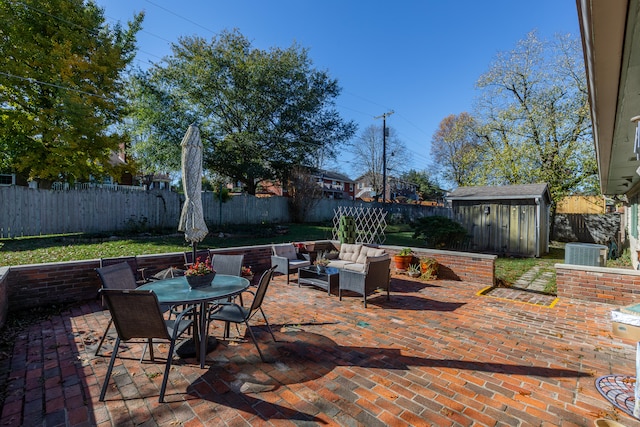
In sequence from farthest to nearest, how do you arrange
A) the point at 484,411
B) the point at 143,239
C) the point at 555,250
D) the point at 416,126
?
1. the point at 416,126
2. the point at 555,250
3. the point at 143,239
4. the point at 484,411

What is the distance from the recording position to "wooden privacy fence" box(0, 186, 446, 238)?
9836 millimetres

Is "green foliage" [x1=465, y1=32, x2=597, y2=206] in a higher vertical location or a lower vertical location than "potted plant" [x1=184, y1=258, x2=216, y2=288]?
higher

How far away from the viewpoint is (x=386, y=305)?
5223 mm

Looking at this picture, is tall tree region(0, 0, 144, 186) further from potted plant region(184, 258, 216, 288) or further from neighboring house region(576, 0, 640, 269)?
neighboring house region(576, 0, 640, 269)

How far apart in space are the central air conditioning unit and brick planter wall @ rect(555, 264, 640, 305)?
2.31m

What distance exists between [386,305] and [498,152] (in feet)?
50.0

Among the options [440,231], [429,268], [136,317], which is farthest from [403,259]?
[136,317]

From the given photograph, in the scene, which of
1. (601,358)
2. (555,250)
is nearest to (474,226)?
(555,250)

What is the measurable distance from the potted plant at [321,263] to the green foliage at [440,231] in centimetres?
558

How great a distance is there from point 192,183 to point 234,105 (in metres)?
15.2

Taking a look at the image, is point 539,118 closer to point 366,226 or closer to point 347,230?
point 366,226

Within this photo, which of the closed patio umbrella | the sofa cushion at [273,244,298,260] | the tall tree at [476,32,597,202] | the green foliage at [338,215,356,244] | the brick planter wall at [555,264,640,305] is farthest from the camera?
the tall tree at [476,32,597,202]

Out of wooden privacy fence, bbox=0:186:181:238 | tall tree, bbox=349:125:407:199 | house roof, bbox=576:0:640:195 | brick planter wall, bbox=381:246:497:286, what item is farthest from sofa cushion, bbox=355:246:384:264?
tall tree, bbox=349:125:407:199

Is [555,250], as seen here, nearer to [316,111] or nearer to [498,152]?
[498,152]
